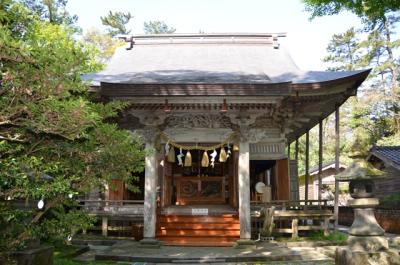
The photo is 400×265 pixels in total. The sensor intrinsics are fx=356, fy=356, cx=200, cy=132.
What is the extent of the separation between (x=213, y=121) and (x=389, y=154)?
12.5m

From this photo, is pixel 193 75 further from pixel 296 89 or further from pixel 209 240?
pixel 209 240

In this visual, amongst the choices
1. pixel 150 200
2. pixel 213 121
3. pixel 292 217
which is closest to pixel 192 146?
pixel 213 121

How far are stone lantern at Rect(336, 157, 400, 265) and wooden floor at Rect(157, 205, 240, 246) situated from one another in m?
4.13

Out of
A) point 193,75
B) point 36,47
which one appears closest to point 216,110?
point 193,75

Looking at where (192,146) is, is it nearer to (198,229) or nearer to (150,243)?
(198,229)

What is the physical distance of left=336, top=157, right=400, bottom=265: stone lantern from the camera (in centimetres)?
713

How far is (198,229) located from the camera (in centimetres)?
1137

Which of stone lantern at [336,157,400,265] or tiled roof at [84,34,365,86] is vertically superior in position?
tiled roof at [84,34,365,86]

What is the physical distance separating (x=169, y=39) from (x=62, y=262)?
13.9 m

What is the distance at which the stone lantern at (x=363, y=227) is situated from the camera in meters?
7.13

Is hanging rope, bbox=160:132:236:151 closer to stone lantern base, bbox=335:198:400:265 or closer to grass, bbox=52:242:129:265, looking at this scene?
grass, bbox=52:242:129:265

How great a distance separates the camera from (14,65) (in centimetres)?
456

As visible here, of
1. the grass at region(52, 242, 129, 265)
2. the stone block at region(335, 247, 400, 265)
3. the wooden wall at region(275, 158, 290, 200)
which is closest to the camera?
the stone block at region(335, 247, 400, 265)

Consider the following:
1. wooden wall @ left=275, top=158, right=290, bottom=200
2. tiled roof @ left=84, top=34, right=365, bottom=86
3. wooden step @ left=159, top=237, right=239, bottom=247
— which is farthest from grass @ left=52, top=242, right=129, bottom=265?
wooden wall @ left=275, top=158, right=290, bottom=200
